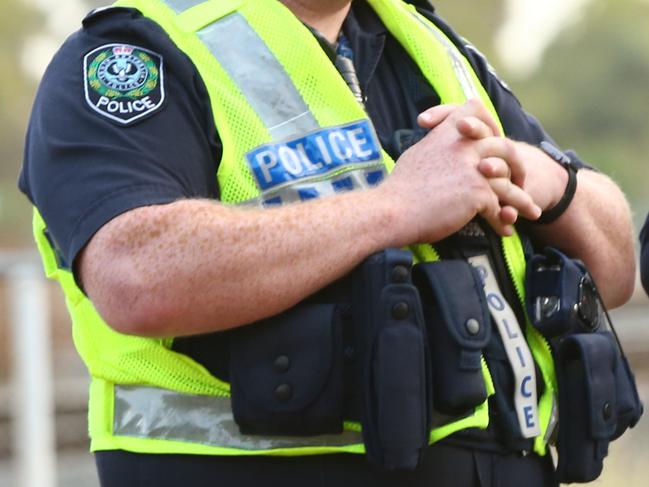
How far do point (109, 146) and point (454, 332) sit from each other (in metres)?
0.66

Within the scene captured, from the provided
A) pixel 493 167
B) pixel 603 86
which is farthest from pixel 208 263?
pixel 603 86

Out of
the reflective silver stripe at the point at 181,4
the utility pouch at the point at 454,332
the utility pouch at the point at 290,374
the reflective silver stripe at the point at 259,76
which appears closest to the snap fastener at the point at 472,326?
the utility pouch at the point at 454,332

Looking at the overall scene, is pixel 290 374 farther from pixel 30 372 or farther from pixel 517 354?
pixel 30 372

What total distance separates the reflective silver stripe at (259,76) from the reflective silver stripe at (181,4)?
0.19 ft

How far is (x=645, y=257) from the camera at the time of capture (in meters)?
2.91

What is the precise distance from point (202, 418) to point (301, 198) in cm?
42

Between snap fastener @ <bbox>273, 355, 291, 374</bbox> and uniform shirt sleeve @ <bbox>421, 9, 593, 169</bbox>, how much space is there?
2.63 ft

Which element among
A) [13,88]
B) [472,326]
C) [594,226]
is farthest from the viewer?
[13,88]

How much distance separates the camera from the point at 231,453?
2.38m

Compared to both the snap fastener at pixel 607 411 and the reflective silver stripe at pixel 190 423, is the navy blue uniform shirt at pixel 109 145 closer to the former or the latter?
the reflective silver stripe at pixel 190 423

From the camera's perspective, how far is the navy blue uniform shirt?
90.4 inches

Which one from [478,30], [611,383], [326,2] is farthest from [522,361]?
[478,30]

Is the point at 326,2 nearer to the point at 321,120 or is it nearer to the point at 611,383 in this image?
the point at 321,120

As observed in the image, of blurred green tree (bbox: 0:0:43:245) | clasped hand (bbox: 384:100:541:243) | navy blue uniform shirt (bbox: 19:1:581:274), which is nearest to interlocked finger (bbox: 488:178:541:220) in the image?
clasped hand (bbox: 384:100:541:243)
